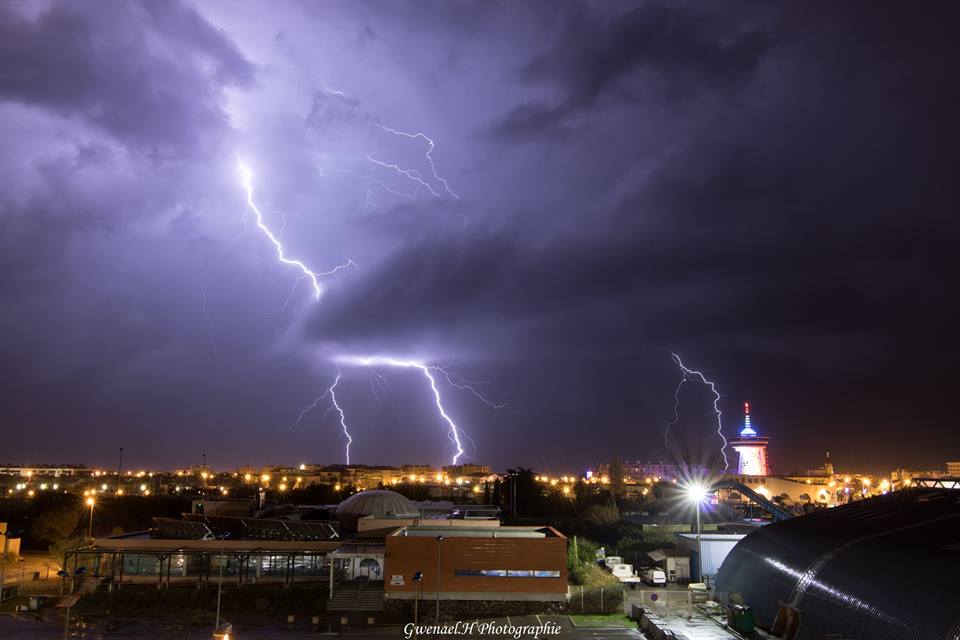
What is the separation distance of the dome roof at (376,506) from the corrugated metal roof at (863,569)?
2384 centimetres

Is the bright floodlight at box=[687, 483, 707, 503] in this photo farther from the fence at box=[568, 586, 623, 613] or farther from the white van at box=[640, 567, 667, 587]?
the fence at box=[568, 586, 623, 613]

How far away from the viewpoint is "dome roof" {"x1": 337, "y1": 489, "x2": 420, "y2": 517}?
4828 cm

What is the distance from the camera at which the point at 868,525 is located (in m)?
26.7

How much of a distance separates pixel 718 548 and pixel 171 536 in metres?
28.4

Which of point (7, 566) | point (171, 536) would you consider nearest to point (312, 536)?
point (171, 536)

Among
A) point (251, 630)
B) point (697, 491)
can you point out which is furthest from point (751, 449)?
point (251, 630)

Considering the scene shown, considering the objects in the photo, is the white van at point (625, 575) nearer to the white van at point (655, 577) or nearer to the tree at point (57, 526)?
the white van at point (655, 577)

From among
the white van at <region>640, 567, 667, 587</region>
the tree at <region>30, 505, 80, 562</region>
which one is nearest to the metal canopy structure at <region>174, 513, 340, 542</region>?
the tree at <region>30, 505, 80, 562</region>

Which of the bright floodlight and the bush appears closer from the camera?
the bush

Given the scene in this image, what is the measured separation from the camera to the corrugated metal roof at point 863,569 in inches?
730

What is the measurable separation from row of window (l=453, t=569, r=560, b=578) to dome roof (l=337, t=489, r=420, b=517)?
20.0 m

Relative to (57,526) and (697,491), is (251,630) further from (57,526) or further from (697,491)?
(697,491)

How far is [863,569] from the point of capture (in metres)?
21.8

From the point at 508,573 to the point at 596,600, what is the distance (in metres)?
3.76
